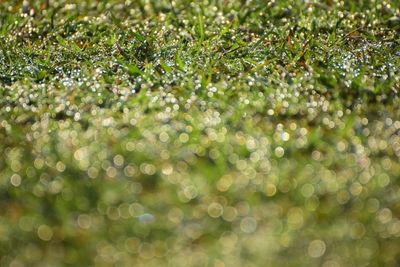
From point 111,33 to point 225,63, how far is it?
885 mm

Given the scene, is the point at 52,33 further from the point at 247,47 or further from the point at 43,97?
the point at 247,47

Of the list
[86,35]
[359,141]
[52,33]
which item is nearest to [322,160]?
[359,141]

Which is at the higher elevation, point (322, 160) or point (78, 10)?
point (78, 10)

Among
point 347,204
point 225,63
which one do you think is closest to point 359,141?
point 347,204

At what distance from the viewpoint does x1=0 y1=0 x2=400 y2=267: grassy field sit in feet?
4.14

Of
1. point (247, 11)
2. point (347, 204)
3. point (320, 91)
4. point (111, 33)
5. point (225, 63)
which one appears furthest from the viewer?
point (247, 11)

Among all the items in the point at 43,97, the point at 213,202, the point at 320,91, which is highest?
the point at 43,97

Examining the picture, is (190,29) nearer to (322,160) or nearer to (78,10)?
(78,10)

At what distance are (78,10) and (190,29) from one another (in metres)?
0.95

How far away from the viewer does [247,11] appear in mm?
2891

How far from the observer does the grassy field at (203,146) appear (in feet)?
4.14

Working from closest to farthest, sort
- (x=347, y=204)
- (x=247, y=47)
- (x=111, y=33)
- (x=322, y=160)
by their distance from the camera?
(x=347, y=204) < (x=322, y=160) < (x=247, y=47) < (x=111, y=33)

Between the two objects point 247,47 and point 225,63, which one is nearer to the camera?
point 225,63

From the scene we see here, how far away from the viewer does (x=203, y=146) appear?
1602 mm
